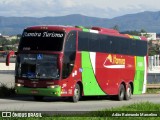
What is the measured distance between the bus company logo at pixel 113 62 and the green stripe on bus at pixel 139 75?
6.18 feet

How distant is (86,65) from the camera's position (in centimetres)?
2620

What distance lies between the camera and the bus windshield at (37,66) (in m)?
24.4

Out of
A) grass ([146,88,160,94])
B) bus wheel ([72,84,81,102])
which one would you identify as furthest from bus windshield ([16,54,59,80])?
grass ([146,88,160,94])

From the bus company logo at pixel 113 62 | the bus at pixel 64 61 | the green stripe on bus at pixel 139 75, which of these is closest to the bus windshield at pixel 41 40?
the bus at pixel 64 61

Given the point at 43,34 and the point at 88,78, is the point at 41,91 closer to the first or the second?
the point at 43,34

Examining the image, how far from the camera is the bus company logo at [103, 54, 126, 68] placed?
92.4 feet

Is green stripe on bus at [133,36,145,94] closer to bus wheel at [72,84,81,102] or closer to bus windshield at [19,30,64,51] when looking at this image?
bus wheel at [72,84,81,102]

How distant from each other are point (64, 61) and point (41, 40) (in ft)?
4.62

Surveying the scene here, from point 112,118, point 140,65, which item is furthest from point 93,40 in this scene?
point 112,118

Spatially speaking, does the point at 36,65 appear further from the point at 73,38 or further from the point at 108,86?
the point at 108,86

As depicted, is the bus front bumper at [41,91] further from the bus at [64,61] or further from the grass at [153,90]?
the grass at [153,90]

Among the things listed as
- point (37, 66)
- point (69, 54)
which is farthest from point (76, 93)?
point (37, 66)

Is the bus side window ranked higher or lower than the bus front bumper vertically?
higher

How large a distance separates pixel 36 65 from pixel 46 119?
11.4 metres
